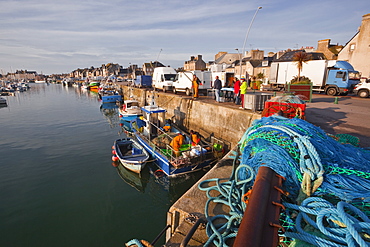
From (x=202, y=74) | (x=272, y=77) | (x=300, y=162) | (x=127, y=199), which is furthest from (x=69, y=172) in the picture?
(x=272, y=77)

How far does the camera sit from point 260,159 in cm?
322

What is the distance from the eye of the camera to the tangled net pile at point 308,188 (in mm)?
2014

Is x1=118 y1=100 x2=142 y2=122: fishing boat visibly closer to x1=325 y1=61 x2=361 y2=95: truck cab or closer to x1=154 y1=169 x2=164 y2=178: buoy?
x1=154 y1=169 x2=164 y2=178: buoy

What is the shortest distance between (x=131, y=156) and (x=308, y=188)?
34.1ft

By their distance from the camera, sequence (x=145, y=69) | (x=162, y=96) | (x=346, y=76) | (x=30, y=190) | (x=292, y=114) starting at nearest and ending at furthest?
1. (x=292, y=114)
2. (x=30, y=190)
3. (x=346, y=76)
4. (x=162, y=96)
5. (x=145, y=69)

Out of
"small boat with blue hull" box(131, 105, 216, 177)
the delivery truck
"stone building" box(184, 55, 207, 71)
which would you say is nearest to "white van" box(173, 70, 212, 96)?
the delivery truck

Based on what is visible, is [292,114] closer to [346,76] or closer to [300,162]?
[300,162]

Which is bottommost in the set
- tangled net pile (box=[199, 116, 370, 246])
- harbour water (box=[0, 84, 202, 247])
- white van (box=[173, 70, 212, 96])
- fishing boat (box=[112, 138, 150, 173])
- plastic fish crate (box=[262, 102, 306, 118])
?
harbour water (box=[0, 84, 202, 247])

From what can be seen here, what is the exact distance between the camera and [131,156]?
11.7 metres

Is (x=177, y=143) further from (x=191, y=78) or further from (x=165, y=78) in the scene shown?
(x=165, y=78)

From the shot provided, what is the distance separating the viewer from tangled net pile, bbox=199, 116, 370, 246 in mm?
2014

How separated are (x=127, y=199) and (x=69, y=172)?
4833 mm

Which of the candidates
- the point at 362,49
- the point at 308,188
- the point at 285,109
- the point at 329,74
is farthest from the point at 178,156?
the point at 362,49

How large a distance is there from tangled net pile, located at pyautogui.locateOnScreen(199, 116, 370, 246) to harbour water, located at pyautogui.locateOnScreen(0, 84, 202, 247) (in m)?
5.53
